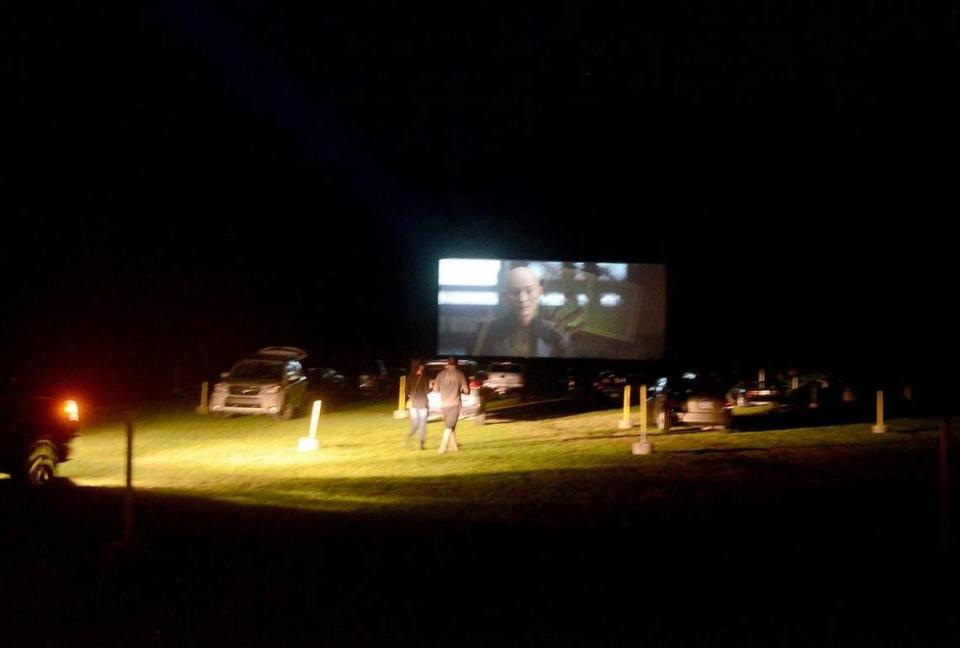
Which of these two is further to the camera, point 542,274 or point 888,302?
point 888,302

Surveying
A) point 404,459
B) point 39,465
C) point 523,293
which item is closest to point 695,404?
point 404,459

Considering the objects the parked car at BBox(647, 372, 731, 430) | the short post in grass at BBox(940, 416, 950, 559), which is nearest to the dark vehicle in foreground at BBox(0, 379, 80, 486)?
the short post in grass at BBox(940, 416, 950, 559)

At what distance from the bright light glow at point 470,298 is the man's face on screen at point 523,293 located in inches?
21.8

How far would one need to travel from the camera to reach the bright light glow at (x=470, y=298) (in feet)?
123

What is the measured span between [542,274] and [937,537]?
27.3m

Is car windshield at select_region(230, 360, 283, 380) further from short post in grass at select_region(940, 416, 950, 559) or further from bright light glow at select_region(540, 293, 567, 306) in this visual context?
short post in grass at select_region(940, 416, 950, 559)

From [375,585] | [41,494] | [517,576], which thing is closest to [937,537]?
[517,576]

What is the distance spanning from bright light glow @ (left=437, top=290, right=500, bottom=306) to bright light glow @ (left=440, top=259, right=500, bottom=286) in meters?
0.30

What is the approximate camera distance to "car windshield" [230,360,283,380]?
30594 mm

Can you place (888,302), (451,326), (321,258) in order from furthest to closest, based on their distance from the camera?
1. (321,258)
2. (888,302)
3. (451,326)

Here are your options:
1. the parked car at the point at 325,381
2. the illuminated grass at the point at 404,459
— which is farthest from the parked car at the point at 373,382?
the illuminated grass at the point at 404,459

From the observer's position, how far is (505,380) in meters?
41.4

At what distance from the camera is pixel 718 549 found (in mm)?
10547

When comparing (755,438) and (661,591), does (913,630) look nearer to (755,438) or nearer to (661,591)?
(661,591)
